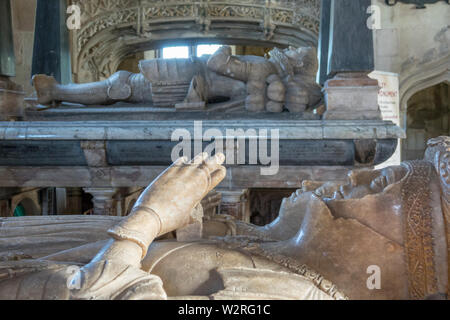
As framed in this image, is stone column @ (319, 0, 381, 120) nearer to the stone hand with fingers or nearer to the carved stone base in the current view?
the carved stone base

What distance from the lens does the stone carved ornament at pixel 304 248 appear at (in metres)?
1.40

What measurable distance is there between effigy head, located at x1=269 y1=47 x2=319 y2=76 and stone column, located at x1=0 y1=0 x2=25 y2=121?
2787mm

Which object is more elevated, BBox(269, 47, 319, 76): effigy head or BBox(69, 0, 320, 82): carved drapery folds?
BBox(69, 0, 320, 82): carved drapery folds

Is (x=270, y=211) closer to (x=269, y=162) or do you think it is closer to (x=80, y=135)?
(x=269, y=162)

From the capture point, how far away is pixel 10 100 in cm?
459

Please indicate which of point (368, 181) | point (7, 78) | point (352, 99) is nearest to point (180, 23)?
point (7, 78)

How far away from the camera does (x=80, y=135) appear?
13.5 feet

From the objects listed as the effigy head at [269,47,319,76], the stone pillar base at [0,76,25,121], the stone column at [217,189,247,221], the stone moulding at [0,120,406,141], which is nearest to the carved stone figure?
the effigy head at [269,47,319,76]

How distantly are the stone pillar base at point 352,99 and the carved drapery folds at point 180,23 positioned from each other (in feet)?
19.1

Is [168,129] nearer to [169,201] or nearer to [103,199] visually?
[103,199]

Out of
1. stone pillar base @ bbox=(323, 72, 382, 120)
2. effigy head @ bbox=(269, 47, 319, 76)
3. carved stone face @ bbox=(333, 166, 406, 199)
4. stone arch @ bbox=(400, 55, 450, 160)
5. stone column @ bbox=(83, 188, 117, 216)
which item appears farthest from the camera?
stone arch @ bbox=(400, 55, 450, 160)

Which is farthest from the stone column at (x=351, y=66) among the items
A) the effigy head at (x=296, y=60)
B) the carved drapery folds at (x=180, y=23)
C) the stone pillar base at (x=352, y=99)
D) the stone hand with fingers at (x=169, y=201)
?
the carved drapery folds at (x=180, y=23)

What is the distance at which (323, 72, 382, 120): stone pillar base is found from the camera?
4.13m

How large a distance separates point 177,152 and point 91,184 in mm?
947
